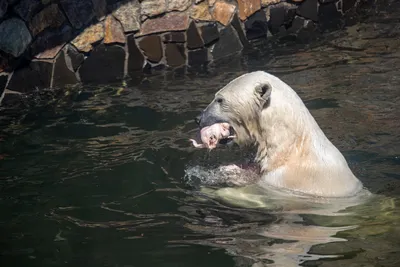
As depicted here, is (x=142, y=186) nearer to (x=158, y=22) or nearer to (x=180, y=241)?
(x=180, y=241)

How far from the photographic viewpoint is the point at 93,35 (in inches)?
350

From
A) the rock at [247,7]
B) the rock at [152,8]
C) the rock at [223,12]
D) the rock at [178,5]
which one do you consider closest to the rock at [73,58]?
the rock at [152,8]

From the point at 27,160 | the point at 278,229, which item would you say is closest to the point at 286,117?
the point at 278,229

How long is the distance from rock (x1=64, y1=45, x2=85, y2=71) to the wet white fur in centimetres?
405

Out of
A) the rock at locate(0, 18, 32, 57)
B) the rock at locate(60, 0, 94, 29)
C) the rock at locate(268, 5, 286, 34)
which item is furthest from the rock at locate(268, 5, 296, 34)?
the rock at locate(0, 18, 32, 57)

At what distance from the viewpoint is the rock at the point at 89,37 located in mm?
8797

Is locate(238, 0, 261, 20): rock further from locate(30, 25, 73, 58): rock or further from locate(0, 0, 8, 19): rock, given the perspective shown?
locate(0, 0, 8, 19): rock

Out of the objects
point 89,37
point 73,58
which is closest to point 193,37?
point 89,37

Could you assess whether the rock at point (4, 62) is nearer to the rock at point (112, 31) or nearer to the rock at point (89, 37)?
the rock at point (89, 37)

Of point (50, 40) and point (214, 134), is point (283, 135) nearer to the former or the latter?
point (214, 134)

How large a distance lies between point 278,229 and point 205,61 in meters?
5.12

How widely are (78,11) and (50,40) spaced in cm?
54

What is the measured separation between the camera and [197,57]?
9.45 meters

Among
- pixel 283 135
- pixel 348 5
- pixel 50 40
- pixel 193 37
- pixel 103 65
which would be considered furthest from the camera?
pixel 348 5
